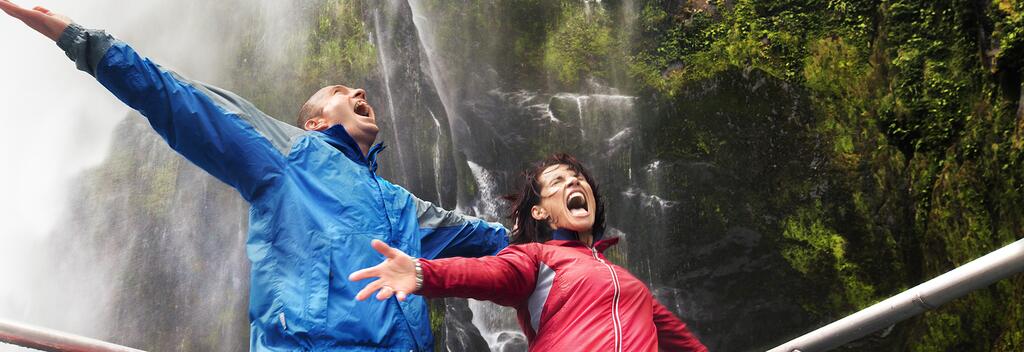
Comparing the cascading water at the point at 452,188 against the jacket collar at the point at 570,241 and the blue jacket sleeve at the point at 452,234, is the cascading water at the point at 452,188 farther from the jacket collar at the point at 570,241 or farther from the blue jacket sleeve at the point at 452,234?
the jacket collar at the point at 570,241

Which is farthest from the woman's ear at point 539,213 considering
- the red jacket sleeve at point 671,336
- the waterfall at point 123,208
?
the waterfall at point 123,208

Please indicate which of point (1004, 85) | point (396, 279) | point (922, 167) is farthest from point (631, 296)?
point (922, 167)

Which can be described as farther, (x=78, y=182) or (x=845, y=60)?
(x=78, y=182)

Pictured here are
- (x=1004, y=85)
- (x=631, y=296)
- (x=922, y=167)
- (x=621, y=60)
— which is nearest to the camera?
(x=631, y=296)

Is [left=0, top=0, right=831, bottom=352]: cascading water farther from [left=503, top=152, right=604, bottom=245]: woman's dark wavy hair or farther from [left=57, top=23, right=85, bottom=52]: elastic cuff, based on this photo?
[left=57, top=23, right=85, bottom=52]: elastic cuff

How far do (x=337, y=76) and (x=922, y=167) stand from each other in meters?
5.92

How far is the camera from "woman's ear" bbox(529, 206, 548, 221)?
358 centimetres

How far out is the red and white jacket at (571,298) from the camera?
9.59ft

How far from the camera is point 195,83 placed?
3.27 metres

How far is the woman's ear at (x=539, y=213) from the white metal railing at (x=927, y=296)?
1243 mm

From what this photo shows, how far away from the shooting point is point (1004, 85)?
685 centimetres

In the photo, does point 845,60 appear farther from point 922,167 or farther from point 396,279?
point 396,279

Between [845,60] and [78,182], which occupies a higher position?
[845,60]

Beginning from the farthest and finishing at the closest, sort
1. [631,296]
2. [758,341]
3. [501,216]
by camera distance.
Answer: [501,216], [758,341], [631,296]
